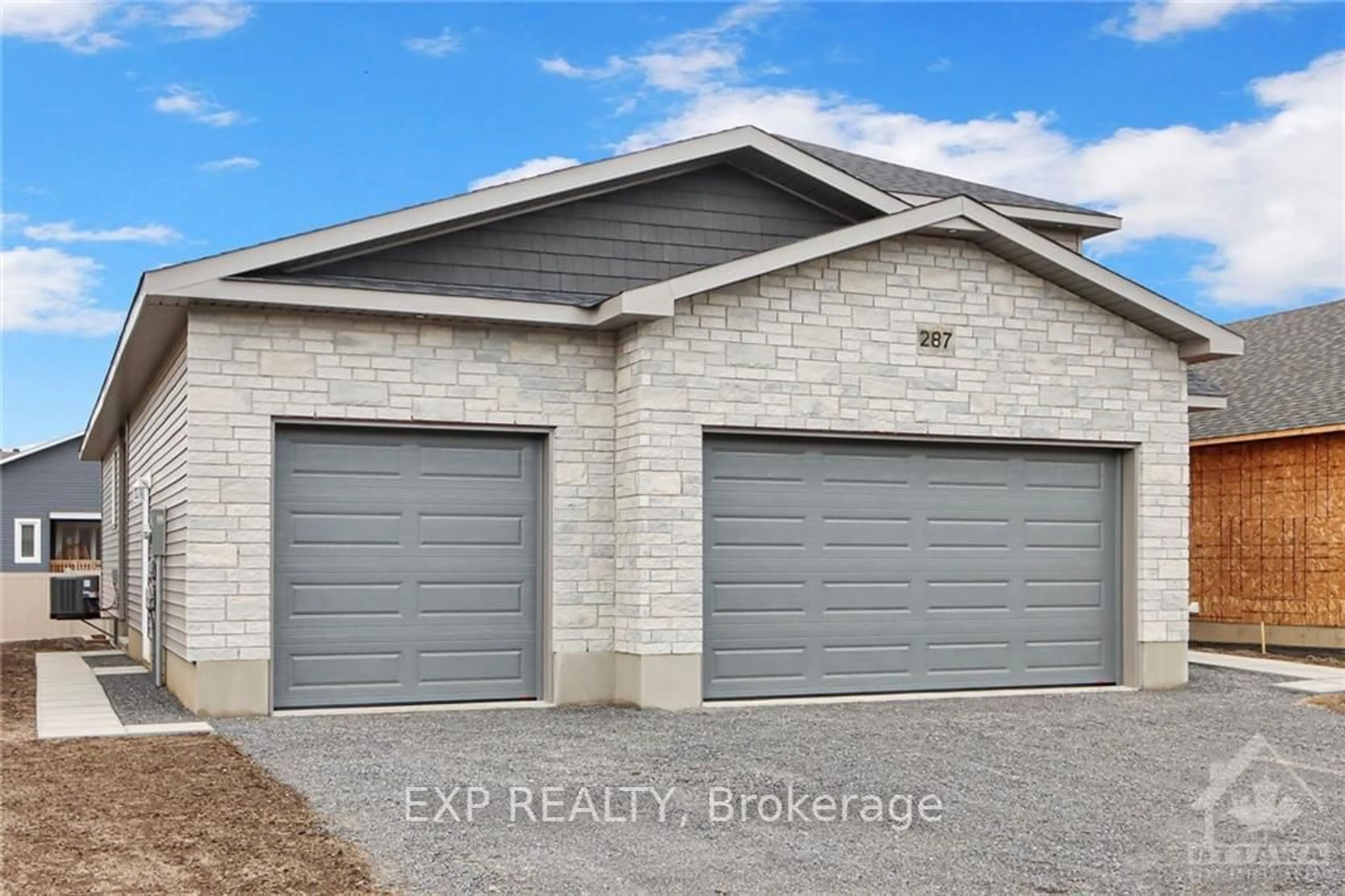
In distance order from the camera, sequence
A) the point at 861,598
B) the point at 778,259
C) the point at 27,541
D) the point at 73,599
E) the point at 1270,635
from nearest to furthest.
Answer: the point at 778,259 → the point at 861,598 → the point at 1270,635 → the point at 73,599 → the point at 27,541

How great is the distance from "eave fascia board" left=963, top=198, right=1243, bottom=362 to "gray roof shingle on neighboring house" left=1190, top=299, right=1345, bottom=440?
5.41 m

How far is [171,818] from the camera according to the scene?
7.69 m

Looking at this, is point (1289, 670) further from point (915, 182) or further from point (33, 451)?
point (33, 451)

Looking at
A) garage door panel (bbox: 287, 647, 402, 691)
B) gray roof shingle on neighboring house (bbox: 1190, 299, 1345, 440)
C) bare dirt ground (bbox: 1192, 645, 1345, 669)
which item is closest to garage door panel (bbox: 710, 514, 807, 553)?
garage door panel (bbox: 287, 647, 402, 691)

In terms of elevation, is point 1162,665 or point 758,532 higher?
point 758,532

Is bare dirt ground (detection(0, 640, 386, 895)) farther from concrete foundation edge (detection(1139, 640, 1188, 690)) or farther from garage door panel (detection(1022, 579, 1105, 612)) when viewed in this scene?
concrete foundation edge (detection(1139, 640, 1188, 690))

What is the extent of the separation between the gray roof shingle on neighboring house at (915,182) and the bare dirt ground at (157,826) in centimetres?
1097

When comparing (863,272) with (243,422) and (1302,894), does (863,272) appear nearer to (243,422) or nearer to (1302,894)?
(243,422)

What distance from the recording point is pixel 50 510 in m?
37.4

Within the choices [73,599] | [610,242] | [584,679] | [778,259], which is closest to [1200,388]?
[778,259]

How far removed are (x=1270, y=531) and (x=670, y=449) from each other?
12059 millimetres

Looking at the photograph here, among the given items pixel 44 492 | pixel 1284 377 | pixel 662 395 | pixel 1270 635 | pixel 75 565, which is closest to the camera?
pixel 662 395

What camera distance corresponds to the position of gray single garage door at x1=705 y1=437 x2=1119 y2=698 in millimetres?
12836

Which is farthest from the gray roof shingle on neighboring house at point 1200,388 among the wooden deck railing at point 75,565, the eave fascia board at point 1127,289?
the wooden deck railing at point 75,565
